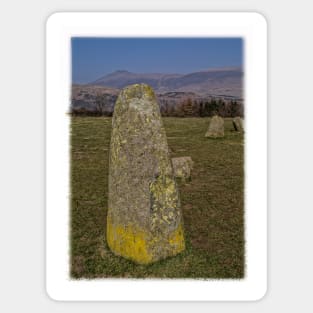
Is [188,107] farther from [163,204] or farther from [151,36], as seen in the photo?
[163,204]

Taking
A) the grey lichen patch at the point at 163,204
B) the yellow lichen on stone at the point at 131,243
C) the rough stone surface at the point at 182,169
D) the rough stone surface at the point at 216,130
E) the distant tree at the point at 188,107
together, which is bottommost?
the yellow lichen on stone at the point at 131,243

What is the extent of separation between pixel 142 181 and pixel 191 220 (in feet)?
A: 8.26

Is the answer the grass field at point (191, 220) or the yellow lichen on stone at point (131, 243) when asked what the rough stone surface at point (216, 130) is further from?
the yellow lichen on stone at point (131, 243)

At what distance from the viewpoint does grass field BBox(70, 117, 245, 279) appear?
5.69 metres

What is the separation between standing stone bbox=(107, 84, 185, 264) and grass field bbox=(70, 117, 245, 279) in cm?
42

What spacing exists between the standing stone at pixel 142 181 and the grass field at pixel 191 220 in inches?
16.5

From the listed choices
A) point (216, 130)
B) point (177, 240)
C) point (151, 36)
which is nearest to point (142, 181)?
point (177, 240)

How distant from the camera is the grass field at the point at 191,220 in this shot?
5.69 m

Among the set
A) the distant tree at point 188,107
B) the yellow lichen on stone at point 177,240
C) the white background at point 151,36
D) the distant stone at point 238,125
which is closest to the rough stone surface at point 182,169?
the white background at point 151,36

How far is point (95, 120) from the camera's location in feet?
72.8

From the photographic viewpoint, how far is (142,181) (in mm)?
5434

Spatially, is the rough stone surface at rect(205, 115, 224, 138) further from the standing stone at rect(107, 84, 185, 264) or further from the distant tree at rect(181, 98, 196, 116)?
the standing stone at rect(107, 84, 185, 264)

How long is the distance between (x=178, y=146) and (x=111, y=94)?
5.81 m
